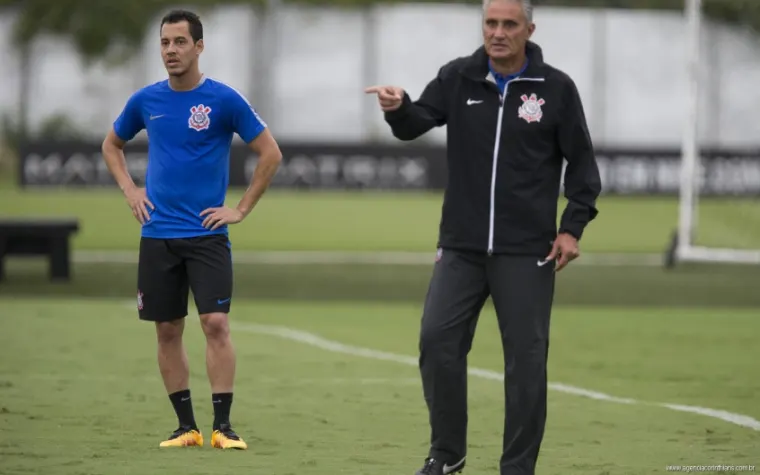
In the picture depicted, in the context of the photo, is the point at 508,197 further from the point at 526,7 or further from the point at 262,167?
the point at 262,167

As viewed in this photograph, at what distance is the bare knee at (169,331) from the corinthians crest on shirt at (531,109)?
97.3 inches

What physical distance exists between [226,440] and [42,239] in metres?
12.2

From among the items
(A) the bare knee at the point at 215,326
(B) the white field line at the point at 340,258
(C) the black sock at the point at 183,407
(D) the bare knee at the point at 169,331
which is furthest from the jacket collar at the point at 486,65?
(B) the white field line at the point at 340,258

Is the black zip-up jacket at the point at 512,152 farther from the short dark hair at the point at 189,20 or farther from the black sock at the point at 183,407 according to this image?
the black sock at the point at 183,407

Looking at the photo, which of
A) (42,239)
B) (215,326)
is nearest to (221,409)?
(215,326)

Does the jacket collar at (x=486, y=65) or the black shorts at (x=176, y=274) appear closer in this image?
the jacket collar at (x=486, y=65)

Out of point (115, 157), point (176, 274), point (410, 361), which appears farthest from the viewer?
point (410, 361)

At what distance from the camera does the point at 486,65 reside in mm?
7324

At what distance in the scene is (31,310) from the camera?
16.3 meters

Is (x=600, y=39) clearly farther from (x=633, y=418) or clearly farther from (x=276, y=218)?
(x=633, y=418)

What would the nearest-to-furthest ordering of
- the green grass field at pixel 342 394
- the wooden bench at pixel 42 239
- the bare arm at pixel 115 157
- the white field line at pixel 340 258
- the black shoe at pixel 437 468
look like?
the black shoe at pixel 437 468, the green grass field at pixel 342 394, the bare arm at pixel 115 157, the wooden bench at pixel 42 239, the white field line at pixel 340 258

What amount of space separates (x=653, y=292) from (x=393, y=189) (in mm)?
19580

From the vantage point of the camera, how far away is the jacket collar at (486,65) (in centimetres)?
727

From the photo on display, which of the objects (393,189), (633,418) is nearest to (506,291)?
(633,418)
